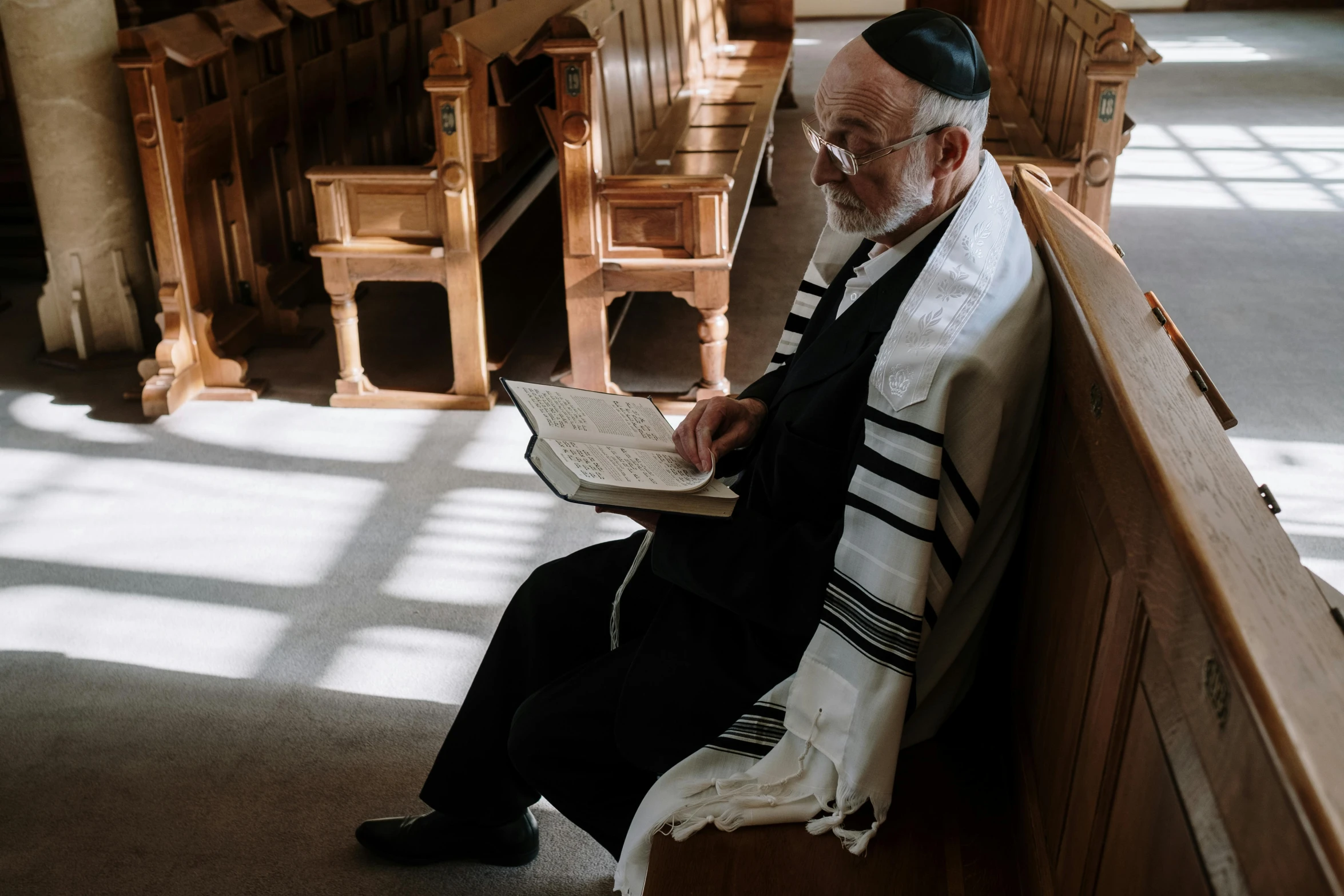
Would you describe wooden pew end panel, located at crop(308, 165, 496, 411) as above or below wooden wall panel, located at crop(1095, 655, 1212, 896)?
below

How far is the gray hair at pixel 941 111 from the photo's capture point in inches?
65.5

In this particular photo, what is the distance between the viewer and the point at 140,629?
2.98m

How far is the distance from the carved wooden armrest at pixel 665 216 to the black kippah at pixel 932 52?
6.82ft

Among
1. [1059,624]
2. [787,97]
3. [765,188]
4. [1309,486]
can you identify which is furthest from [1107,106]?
[787,97]

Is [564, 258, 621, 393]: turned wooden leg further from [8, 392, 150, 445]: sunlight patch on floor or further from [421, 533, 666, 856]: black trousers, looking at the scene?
[421, 533, 666, 856]: black trousers

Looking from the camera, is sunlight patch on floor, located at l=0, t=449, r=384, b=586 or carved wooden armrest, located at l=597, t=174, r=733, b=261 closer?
sunlight patch on floor, located at l=0, t=449, r=384, b=586

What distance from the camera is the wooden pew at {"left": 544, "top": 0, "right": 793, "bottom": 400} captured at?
12.5ft

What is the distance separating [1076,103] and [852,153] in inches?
99.4

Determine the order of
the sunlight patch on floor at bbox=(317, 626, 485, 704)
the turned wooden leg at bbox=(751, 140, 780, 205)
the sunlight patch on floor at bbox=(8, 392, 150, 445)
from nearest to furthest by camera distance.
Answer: the sunlight patch on floor at bbox=(317, 626, 485, 704)
the sunlight patch on floor at bbox=(8, 392, 150, 445)
the turned wooden leg at bbox=(751, 140, 780, 205)

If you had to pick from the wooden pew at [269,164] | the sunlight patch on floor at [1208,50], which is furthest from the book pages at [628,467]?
the sunlight patch on floor at [1208,50]

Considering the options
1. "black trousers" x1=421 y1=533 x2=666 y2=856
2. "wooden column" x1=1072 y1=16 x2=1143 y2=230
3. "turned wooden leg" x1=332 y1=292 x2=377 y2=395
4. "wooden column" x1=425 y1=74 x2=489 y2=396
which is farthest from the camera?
"turned wooden leg" x1=332 y1=292 x2=377 y2=395

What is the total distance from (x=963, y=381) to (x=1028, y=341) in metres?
0.17

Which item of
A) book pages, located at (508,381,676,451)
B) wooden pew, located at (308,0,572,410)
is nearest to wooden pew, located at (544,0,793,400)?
wooden pew, located at (308,0,572,410)

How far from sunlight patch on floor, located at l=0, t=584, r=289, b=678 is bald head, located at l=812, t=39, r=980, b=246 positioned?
184cm
